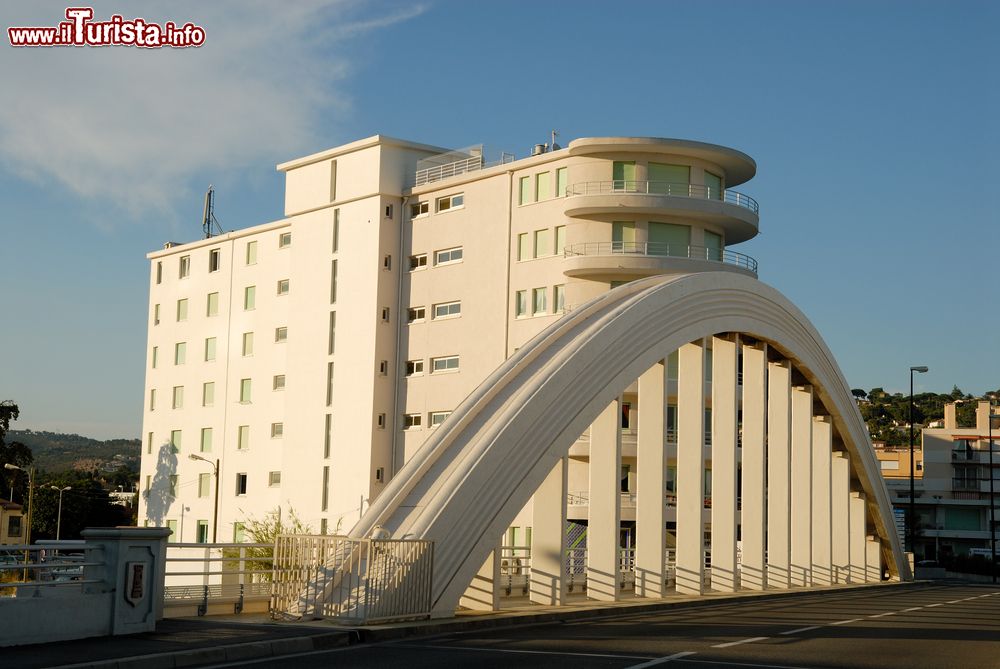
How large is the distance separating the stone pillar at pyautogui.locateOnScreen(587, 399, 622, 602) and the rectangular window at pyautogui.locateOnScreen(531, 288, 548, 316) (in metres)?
30.6

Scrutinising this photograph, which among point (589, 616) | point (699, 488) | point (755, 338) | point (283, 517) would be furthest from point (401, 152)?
point (589, 616)

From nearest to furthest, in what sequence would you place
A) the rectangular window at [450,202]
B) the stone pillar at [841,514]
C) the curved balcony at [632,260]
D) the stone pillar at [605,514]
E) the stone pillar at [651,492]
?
the stone pillar at [605,514] < the stone pillar at [651,492] < the stone pillar at [841,514] < the curved balcony at [632,260] < the rectangular window at [450,202]

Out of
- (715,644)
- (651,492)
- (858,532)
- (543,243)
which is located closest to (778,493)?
(651,492)

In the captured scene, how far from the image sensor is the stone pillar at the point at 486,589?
69.8 ft

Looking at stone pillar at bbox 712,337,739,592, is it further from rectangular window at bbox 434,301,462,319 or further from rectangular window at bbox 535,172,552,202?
rectangular window at bbox 434,301,462,319

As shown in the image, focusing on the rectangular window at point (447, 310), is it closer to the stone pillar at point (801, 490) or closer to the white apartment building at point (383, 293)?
the white apartment building at point (383, 293)

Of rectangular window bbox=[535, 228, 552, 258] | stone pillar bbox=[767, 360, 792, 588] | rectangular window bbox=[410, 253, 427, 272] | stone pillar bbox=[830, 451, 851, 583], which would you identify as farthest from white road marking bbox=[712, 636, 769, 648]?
rectangular window bbox=[410, 253, 427, 272]

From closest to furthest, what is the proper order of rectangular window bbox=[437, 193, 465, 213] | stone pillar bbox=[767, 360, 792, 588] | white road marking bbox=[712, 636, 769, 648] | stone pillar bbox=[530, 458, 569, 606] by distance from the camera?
white road marking bbox=[712, 636, 769, 648] → stone pillar bbox=[530, 458, 569, 606] → stone pillar bbox=[767, 360, 792, 588] → rectangular window bbox=[437, 193, 465, 213]

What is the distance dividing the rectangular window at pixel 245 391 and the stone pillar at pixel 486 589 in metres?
51.6

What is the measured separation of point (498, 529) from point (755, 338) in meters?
15.3

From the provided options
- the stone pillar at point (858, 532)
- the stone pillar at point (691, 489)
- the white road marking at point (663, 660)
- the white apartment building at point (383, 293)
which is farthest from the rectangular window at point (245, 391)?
the white road marking at point (663, 660)

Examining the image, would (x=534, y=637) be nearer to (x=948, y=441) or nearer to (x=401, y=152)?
(x=401, y=152)

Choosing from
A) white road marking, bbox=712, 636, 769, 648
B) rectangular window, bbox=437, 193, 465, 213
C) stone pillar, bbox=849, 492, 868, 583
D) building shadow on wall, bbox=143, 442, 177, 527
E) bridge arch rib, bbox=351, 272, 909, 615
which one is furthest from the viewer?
building shadow on wall, bbox=143, 442, 177, 527

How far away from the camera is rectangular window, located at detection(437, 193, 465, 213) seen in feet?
198
